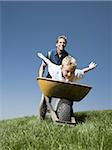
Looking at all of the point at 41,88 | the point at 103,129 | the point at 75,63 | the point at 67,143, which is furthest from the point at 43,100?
the point at 67,143

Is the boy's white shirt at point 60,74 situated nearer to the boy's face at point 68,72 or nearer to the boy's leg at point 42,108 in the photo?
the boy's face at point 68,72

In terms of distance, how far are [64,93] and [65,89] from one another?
0.09m

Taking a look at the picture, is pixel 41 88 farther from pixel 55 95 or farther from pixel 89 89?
pixel 89 89

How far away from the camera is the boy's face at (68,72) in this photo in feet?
20.9

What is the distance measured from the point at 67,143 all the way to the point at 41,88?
123 inches

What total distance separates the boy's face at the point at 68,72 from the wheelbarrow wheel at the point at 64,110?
1.30 feet

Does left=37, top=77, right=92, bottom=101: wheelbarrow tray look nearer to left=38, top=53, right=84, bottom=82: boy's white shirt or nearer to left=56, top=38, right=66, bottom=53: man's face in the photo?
left=38, top=53, right=84, bottom=82: boy's white shirt

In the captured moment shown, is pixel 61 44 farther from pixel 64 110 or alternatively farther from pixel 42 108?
pixel 64 110

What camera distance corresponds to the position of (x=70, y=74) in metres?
6.39

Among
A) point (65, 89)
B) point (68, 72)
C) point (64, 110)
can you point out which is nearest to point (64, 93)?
point (65, 89)

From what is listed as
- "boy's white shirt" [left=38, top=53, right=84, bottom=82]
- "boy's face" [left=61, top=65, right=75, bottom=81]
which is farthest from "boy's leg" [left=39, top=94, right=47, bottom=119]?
"boy's face" [left=61, top=65, right=75, bottom=81]

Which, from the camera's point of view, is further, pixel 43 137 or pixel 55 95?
pixel 55 95

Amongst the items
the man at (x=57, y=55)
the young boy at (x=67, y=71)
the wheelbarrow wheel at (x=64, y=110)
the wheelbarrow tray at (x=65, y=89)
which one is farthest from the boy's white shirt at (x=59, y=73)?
the man at (x=57, y=55)

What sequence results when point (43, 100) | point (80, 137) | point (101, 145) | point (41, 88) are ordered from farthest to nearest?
1. point (43, 100)
2. point (41, 88)
3. point (80, 137)
4. point (101, 145)
